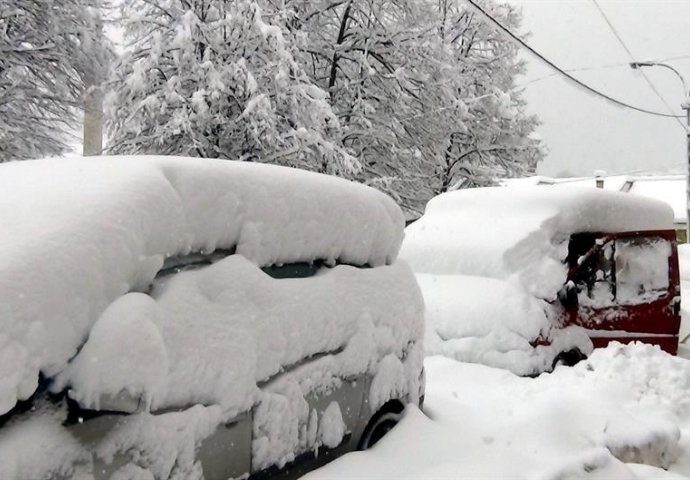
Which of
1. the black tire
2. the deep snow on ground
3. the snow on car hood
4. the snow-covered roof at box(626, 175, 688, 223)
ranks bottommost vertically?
the snow-covered roof at box(626, 175, 688, 223)

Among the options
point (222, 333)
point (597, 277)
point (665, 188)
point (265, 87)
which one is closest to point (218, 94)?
A: point (265, 87)

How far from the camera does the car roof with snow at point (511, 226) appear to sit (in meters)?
6.21

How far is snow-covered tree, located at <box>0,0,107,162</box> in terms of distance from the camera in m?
12.4

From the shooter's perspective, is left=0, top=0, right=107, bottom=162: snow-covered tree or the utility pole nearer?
left=0, top=0, right=107, bottom=162: snow-covered tree

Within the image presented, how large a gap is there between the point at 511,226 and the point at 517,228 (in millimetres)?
102

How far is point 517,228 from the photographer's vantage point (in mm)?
6367

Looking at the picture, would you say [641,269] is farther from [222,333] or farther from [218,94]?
[218,94]

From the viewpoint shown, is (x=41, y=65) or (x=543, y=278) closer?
(x=543, y=278)

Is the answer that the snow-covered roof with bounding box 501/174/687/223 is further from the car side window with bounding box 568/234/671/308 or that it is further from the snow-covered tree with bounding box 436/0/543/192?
the car side window with bounding box 568/234/671/308

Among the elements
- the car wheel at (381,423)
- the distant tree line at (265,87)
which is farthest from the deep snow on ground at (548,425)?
the distant tree line at (265,87)

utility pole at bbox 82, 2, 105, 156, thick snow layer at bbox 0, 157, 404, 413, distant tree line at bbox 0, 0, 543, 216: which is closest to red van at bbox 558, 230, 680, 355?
thick snow layer at bbox 0, 157, 404, 413

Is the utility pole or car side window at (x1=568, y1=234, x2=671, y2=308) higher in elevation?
the utility pole

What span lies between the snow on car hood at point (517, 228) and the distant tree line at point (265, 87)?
5.15 metres

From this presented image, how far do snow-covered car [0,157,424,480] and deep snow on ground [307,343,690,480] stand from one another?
286 millimetres
